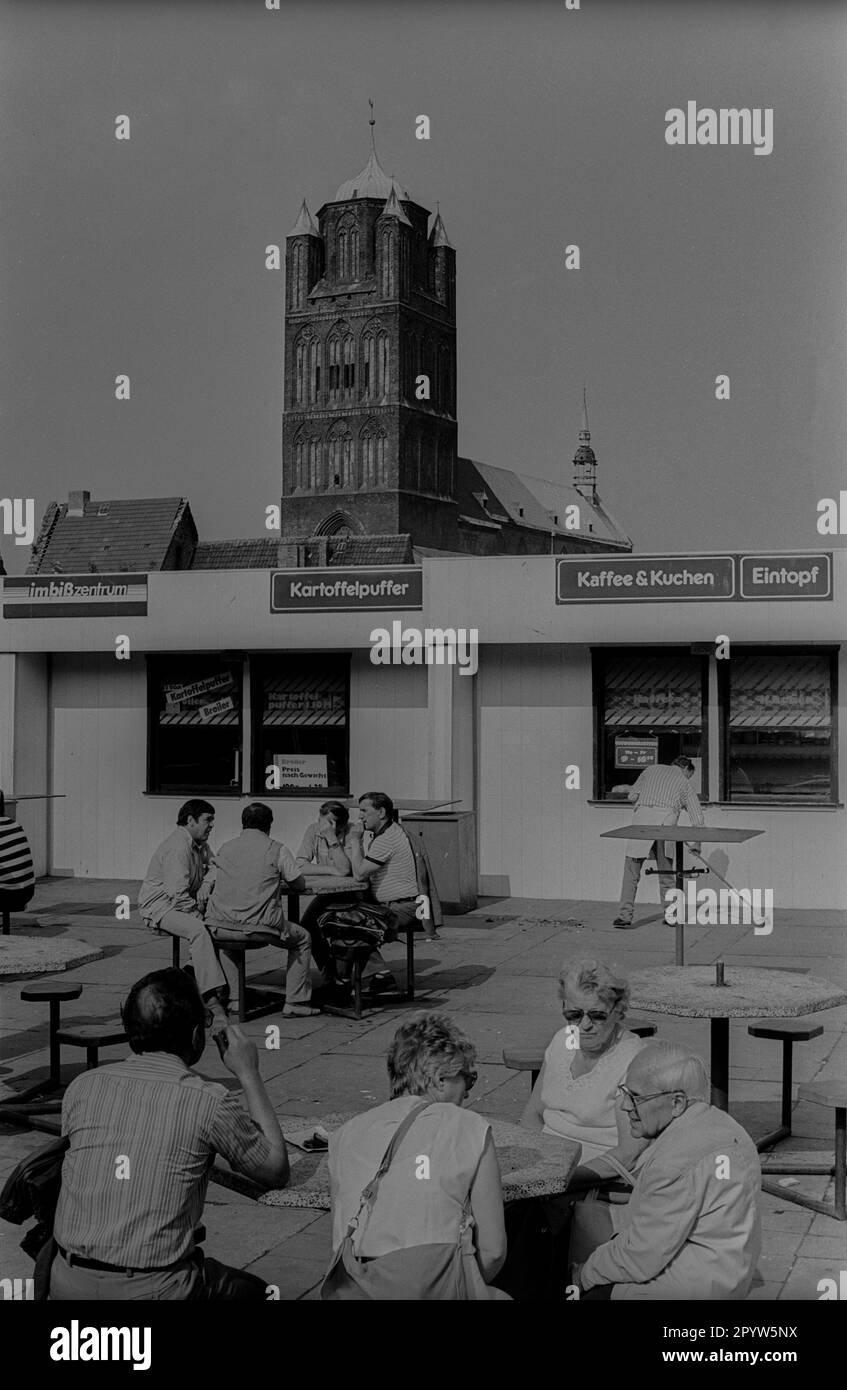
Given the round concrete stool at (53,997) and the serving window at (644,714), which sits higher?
the serving window at (644,714)

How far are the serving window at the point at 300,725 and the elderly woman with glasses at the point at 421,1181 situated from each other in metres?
12.5

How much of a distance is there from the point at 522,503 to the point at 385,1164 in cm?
11916

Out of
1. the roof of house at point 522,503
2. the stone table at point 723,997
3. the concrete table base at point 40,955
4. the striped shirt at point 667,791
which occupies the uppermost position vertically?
the roof of house at point 522,503

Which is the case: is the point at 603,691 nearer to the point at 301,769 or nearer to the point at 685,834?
the point at 301,769

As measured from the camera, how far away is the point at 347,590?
1585 cm

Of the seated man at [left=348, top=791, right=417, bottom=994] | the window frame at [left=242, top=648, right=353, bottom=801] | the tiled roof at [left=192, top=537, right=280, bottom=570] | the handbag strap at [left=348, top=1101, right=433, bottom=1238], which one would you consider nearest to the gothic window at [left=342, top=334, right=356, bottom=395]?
the tiled roof at [left=192, top=537, right=280, bottom=570]

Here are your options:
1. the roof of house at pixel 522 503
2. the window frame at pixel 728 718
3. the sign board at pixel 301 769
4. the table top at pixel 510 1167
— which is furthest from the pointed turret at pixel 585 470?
the table top at pixel 510 1167

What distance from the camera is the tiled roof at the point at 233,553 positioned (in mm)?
100562

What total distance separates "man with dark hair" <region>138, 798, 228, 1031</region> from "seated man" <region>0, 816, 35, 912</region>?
142 cm

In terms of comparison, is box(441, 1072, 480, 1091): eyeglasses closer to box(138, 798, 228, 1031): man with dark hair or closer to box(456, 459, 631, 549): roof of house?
box(138, 798, 228, 1031): man with dark hair

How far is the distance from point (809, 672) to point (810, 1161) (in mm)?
8613
